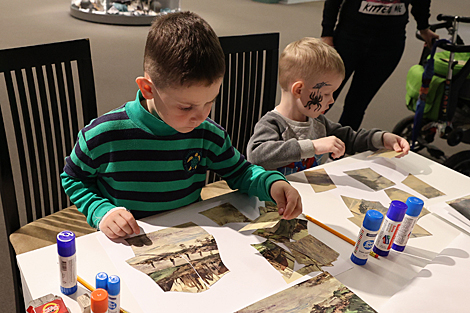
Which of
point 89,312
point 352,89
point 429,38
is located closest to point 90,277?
point 89,312

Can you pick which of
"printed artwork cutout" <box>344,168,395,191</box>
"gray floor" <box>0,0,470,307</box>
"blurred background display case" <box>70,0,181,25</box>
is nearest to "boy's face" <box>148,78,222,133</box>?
"printed artwork cutout" <box>344,168,395,191</box>

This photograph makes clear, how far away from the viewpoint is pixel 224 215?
3.28 feet

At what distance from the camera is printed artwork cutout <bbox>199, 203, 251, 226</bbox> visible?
979 millimetres

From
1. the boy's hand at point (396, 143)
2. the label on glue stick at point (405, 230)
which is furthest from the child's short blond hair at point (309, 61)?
the label on glue stick at point (405, 230)

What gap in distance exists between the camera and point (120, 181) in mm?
1032

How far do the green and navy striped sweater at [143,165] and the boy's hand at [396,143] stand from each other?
0.56 m

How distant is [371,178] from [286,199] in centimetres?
39

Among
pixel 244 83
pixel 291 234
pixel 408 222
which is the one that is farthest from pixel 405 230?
pixel 244 83

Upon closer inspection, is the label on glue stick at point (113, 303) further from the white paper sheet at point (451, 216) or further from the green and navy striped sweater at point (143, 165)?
the white paper sheet at point (451, 216)

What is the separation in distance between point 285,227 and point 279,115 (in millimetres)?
527

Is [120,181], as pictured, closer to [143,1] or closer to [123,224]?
[123,224]

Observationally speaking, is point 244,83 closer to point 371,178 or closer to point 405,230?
point 371,178

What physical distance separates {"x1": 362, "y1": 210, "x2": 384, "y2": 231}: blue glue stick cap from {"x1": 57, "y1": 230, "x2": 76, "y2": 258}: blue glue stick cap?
21.9 inches

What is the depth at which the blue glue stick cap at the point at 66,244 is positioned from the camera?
67cm
